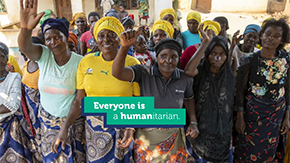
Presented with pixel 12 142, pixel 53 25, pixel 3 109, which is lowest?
pixel 12 142

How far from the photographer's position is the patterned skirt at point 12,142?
2.29 meters

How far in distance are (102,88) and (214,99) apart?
1.11 metres

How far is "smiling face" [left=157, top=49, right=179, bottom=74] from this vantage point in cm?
182

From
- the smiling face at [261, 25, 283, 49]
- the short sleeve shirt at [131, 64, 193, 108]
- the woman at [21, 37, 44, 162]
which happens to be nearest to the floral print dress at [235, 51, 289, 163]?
the smiling face at [261, 25, 283, 49]

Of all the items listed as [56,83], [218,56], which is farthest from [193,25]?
[56,83]

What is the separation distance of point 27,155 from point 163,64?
6.33ft

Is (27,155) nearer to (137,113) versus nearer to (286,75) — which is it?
(137,113)

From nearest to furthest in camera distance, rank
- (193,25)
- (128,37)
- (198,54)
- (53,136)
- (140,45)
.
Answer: (128,37)
(198,54)
(53,136)
(140,45)
(193,25)

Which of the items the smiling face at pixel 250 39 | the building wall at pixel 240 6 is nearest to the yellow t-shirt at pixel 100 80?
the smiling face at pixel 250 39

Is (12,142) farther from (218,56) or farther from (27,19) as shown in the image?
(218,56)

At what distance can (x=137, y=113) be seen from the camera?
1.71 meters

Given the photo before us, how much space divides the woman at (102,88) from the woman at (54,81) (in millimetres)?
106

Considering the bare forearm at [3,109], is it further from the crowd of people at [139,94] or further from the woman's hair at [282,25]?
the woman's hair at [282,25]

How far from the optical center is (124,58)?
5.40 feet
